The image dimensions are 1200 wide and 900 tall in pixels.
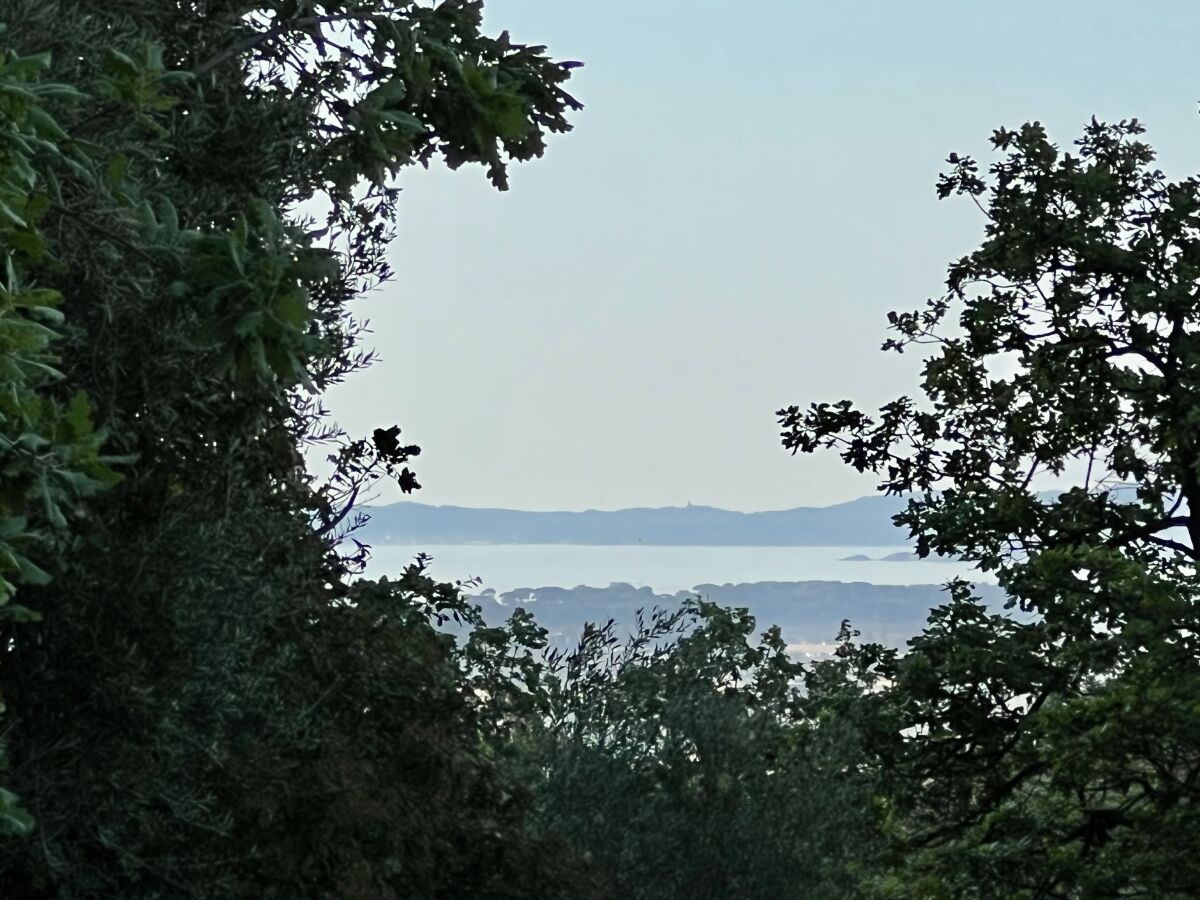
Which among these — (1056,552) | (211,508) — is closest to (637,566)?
(1056,552)

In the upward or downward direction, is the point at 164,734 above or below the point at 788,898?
above

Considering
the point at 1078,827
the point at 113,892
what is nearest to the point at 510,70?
the point at 113,892

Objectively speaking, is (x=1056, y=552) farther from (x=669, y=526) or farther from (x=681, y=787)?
(x=669, y=526)

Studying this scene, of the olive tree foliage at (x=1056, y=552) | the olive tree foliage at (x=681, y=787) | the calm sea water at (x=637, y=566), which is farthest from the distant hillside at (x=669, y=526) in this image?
the olive tree foliage at (x=681, y=787)

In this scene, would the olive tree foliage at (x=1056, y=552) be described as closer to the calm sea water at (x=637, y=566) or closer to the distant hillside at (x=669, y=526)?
the calm sea water at (x=637, y=566)

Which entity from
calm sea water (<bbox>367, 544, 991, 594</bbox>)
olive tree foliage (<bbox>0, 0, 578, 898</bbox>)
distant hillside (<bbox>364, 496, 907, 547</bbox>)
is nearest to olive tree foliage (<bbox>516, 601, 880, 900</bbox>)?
olive tree foliage (<bbox>0, 0, 578, 898</bbox>)

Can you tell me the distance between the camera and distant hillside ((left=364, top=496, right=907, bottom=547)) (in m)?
50.4

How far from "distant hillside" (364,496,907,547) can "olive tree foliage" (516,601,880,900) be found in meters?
25.6

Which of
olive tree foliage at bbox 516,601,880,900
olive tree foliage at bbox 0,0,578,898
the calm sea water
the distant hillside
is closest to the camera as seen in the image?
olive tree foliage at bbox 0,0,578,898

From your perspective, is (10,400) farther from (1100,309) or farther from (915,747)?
(1100,309)

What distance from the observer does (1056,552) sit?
43.6ft

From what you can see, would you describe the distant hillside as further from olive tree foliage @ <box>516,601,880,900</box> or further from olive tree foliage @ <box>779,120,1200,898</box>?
olive tree foliage @ <box>516,601,880,900</box>

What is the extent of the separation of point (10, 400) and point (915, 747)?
1023 cm

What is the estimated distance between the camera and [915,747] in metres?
14.4
